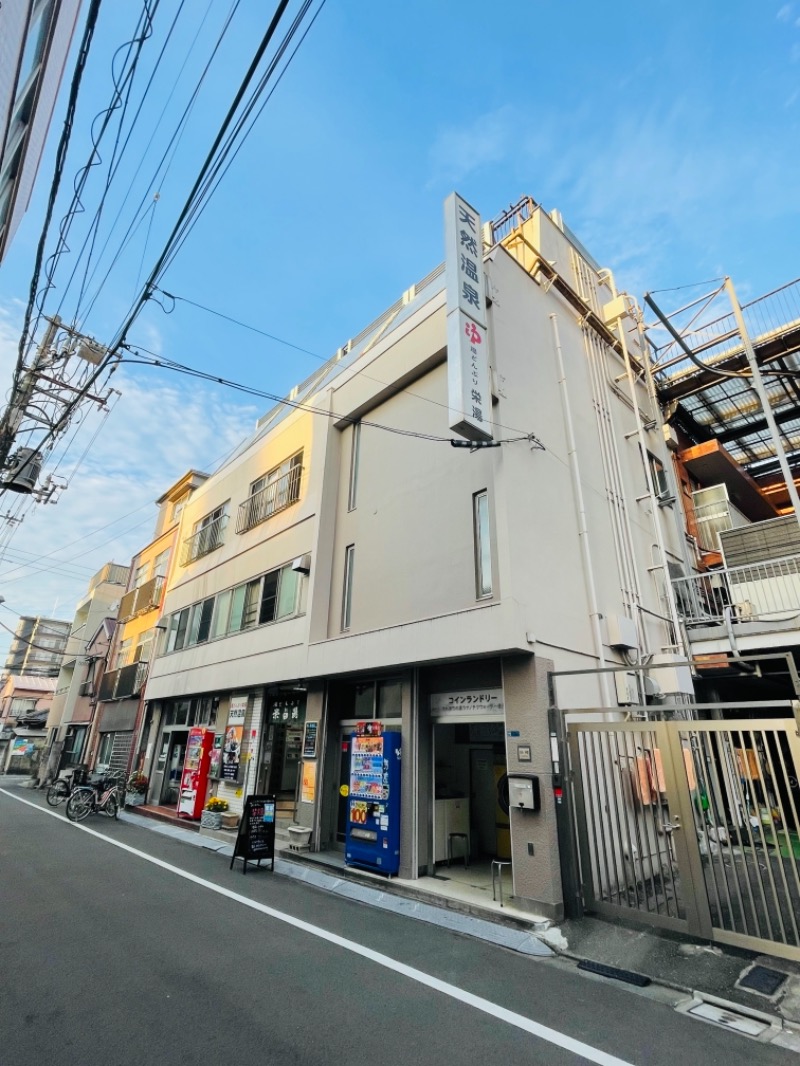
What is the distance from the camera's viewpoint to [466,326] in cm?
829

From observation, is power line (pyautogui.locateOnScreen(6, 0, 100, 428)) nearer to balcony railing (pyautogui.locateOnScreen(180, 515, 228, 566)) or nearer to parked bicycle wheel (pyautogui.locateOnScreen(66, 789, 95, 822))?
balcony railing (pyautogui.locateOnScreen(180, 515, 228, 566))

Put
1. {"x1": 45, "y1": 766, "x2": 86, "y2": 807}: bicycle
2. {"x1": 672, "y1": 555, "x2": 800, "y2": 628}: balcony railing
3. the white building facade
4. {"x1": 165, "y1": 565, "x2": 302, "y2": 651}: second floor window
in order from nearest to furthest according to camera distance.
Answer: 1. the white building facade
2. {"x1": 672, "y1": 555, "x2": 800, "y2": 628}: balcony railing
3. {"x1": 165, "y1": 565, "x2": 302, "y2": 651}: second floor window
4. {"x1": 45, "y1": 766, "x2": 86, "y2": 807}: bicycle

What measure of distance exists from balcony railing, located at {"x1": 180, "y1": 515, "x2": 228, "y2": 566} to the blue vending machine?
9.27 m

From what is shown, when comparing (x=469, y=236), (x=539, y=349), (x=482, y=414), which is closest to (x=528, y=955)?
(x=482, y=414)

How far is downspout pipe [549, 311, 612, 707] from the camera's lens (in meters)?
8.45

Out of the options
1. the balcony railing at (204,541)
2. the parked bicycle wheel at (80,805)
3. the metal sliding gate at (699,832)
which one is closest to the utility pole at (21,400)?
the balcony railing at (204,541)

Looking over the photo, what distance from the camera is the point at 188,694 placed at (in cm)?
1477

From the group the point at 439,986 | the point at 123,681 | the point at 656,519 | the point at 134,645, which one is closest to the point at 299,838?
the point at 439,986

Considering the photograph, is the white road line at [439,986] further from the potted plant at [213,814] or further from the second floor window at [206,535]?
the second floor window at [206,535]

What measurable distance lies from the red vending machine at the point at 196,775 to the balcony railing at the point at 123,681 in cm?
634

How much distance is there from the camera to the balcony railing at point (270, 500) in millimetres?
12984

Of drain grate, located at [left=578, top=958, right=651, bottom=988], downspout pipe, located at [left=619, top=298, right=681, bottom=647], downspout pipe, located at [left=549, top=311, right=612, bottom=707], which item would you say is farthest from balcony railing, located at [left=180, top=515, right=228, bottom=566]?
drain grate, located at [left=578, top=958, right=651, bottom=988]

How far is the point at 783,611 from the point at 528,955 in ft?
24.9

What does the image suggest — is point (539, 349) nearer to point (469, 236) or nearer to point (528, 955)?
point (469, 236)
